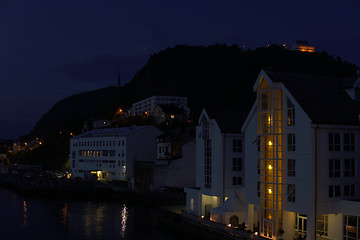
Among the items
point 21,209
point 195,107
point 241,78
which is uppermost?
point 241,78

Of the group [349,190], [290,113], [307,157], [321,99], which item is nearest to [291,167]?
[307,157]

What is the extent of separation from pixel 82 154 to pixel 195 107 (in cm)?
5677

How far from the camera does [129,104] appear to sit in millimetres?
162875

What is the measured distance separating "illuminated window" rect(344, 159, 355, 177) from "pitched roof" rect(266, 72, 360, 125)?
2.81 m

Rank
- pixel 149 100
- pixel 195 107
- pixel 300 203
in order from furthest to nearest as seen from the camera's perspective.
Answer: pixel 195 107
pixel 149 100
pixel 300 203

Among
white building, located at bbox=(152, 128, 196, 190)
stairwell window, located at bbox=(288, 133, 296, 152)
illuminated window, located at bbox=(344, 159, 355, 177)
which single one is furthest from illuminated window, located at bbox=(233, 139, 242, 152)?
white building, located at bbox=(152, 128, 196, 190)

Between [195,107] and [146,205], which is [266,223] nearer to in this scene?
[146,205]

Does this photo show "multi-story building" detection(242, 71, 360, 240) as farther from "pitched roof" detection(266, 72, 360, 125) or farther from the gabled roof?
the gabled roof

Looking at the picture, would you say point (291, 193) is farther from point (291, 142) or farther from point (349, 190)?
point (349, 190)

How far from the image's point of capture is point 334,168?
2983 cm

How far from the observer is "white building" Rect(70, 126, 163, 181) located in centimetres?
7950

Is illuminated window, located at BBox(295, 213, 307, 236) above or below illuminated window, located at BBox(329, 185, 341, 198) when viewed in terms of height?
below

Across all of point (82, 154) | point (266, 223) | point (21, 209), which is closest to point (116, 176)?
point (82, 154)

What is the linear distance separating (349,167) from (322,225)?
4644 millimetres
